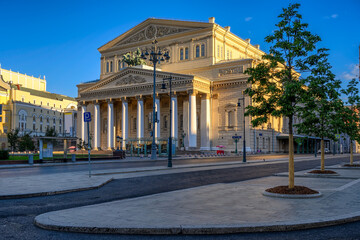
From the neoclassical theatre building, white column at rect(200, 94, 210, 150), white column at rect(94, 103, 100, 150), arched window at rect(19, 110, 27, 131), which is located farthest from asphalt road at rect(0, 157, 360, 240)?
arched window at rect(19, 110, 27, 131)

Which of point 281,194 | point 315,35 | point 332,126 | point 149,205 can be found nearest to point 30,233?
point 149,205

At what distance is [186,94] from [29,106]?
56.5 meters

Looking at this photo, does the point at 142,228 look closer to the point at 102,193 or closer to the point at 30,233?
the point at 30,233

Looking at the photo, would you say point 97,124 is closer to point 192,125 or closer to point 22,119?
point 192,125

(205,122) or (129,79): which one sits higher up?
(129,79)

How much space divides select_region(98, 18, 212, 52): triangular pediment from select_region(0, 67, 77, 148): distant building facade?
73.3 ft

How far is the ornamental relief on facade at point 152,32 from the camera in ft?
250

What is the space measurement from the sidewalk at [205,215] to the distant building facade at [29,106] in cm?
7573

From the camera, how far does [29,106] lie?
104m

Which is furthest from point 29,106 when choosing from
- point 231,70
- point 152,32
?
point 231,70

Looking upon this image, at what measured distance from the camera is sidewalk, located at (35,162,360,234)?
25.6 feet

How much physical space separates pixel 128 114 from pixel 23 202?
68.6 m

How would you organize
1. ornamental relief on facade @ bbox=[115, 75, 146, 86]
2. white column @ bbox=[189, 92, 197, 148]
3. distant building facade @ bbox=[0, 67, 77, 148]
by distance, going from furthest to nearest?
distant building facade @ bbox=[0, 67, 77, 148] < ornamental relief on facade @ bbox=[115, 75, 146, 86] < white column @ bbox=[189, 92, 197, 148]

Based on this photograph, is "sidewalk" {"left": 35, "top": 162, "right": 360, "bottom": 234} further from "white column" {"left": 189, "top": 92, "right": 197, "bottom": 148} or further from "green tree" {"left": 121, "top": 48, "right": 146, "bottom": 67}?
"green tree" {"left": 121, "top": 48, "right": 146, "bottom": 67}
